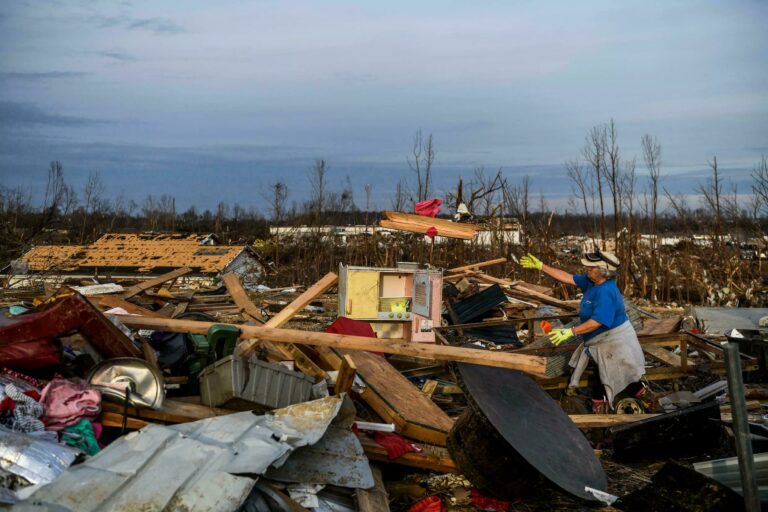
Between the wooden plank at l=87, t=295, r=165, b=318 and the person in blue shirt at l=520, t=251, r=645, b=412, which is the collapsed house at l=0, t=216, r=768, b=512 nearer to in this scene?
the person in blue shirt at l=520, t=251, r=645, b=412

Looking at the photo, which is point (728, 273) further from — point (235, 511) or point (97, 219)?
point (97, 219)

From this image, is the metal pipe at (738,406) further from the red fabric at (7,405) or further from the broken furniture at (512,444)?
the red fabric at (7,405)

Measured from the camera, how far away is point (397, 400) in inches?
229

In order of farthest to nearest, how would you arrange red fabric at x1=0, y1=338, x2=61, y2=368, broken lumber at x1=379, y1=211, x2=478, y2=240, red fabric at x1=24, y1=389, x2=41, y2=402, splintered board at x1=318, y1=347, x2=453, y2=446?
1. broken lumber at x1=379, y1=211, x2=478, y2=240
2. splintered board at x1=318, y1=347, x2=453, y2=446
3. red fabric at x1=0, y1=338, x2=61, y2=368
4. red fabric at x1=24, y1=389, x2=41, y2=402

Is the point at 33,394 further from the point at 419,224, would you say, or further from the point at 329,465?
the point at 419,224

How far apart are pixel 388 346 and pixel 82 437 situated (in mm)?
2073

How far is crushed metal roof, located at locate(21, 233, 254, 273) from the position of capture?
22.8m

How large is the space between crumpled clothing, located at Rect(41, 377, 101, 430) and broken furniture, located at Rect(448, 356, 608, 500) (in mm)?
2424

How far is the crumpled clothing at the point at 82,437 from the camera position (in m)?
4.28

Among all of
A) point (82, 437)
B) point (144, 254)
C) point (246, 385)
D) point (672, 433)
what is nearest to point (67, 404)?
point (82, 437)

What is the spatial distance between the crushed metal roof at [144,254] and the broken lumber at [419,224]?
39.7 ft

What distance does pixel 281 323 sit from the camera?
5.94 meters

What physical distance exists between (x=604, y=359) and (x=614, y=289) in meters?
0.71

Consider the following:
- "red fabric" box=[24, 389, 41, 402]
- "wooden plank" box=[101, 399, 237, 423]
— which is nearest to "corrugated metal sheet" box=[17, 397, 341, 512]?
"wooden plank" box=[101, 399, 237, 423]
